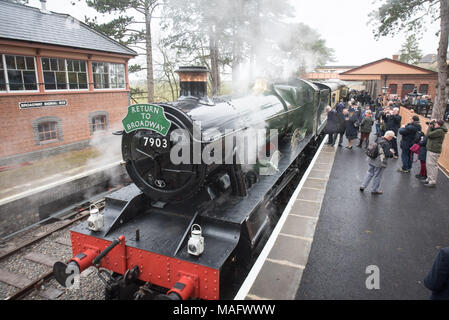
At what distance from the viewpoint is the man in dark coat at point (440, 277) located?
2.61 metres

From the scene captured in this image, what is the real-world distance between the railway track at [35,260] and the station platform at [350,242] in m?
3.05

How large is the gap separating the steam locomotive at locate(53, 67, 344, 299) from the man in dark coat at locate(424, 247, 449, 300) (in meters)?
1.91

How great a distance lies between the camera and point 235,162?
4168mm

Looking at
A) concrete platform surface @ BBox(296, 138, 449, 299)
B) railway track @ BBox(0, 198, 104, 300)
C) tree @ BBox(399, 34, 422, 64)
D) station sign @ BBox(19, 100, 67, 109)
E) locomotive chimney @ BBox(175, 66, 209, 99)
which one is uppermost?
tree @ BBox(399, 34, 422, 64)

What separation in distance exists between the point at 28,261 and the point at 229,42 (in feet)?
46.9

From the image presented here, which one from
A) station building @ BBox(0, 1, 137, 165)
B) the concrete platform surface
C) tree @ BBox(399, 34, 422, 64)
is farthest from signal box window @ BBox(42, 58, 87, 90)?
tree @ BBox(399, 34, 422, 64)

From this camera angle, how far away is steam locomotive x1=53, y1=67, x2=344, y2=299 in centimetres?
335

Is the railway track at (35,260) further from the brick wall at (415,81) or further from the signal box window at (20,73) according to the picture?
the brick wall at (415,81)

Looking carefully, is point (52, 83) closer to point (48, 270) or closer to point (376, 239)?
point (48, 270)

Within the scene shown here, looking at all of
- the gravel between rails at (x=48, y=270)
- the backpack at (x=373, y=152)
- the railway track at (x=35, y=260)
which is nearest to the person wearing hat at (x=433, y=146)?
the backpack at (x=373, y=152)

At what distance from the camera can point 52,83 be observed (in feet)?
39.3

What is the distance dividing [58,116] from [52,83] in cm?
132

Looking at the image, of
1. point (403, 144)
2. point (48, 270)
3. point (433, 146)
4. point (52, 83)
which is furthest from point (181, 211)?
point (52, 83)

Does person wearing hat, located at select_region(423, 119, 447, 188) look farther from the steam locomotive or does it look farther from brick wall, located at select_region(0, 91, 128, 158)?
brick wall, located at select_region(0, 91, 128, 158)
